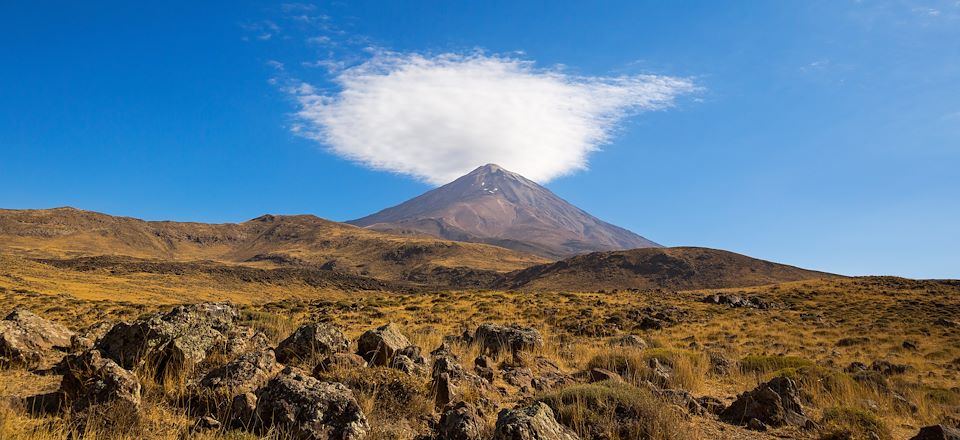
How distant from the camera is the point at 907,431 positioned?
6.65 meters

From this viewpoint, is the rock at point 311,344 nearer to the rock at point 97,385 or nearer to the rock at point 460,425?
the rock at point 97,385

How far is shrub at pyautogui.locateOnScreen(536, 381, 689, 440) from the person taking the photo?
189 inches

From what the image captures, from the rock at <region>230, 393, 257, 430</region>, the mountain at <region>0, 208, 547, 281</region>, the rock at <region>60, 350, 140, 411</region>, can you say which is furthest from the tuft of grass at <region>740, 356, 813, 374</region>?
the mountain at <region>0, 208, 547, 281</region>

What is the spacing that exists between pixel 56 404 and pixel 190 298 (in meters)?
40.2

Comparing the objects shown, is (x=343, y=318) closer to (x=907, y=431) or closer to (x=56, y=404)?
(x=56, y=404)

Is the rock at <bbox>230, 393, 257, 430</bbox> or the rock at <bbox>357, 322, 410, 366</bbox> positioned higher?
the rock at <bbox>357, 322, 410, 366</bbox>

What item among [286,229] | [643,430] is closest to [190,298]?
[643,430]

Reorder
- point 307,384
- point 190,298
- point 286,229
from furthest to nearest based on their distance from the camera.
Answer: point 286,229, point 190,298, point 307,384

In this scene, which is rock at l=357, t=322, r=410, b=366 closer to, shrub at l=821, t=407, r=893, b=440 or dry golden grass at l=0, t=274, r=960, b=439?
dry golden grass at l=0, t=274, r=960, b=439

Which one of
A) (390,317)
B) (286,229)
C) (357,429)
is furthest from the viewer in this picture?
(286,229)

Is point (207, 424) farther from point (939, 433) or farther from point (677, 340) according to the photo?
point (677, 340)

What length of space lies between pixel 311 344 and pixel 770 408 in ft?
19.7

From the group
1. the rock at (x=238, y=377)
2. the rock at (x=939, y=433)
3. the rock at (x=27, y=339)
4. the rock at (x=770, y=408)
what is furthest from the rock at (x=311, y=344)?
the rock at (x=939, y=433)

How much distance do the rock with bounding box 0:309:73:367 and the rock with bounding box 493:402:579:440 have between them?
20.4ft
